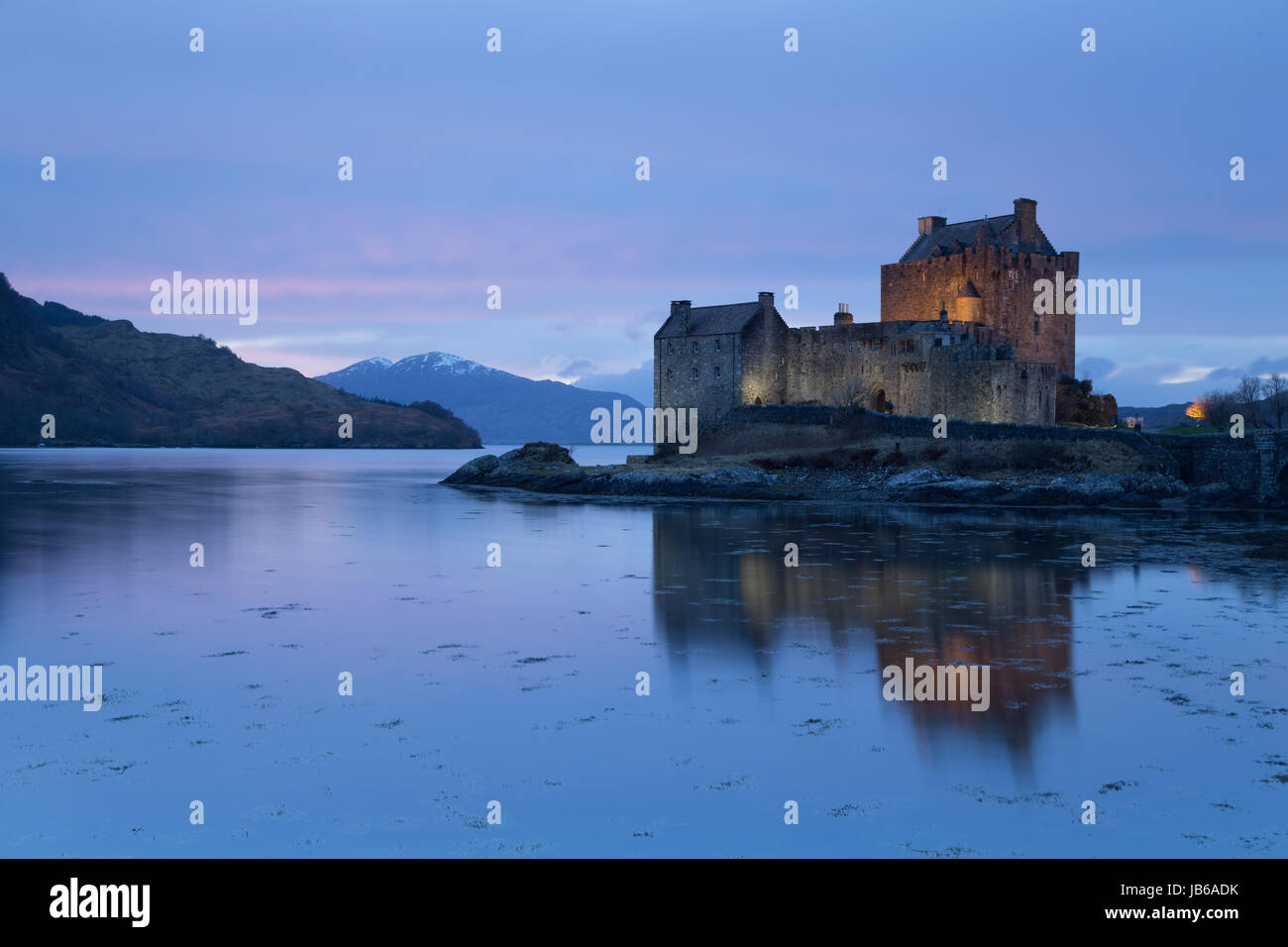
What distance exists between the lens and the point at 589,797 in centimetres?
837

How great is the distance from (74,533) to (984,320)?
42.7 meters

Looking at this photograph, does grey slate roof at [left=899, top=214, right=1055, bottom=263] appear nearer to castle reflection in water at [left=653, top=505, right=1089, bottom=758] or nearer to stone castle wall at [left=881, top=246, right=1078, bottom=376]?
stone castle wall at [left=881, top=246, right=1078, bottom=376]

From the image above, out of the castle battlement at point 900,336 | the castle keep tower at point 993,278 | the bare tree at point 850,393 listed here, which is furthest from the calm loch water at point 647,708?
the castle keep tower at point 993,278

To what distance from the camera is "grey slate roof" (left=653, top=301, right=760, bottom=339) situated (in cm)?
5559

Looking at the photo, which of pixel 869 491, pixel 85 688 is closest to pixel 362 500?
pixel 869 491

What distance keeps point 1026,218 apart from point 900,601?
146 ft

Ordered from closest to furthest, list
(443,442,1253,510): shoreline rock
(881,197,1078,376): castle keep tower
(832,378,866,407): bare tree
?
(443,442,1253,510): shoreline rock
(832,378,866,407): bare tree
(881,197,1078,376): castle keep tower

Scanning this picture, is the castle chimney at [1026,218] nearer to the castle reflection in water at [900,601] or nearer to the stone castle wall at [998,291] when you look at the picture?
the stone castle wall at [998,291]

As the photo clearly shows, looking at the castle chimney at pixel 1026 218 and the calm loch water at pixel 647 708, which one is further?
the castle chimney at pixel 1026 218

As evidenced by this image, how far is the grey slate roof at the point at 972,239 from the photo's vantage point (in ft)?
182

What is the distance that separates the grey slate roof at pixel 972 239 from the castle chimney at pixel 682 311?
479 inches

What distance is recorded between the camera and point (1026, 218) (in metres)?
56.5

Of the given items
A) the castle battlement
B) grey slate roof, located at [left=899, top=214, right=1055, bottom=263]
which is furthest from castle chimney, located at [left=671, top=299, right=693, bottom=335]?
grey slate roof, located at [left=899, top=214, right=1055, bottom=263]

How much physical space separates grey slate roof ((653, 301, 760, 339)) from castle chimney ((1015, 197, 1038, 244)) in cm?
1472
